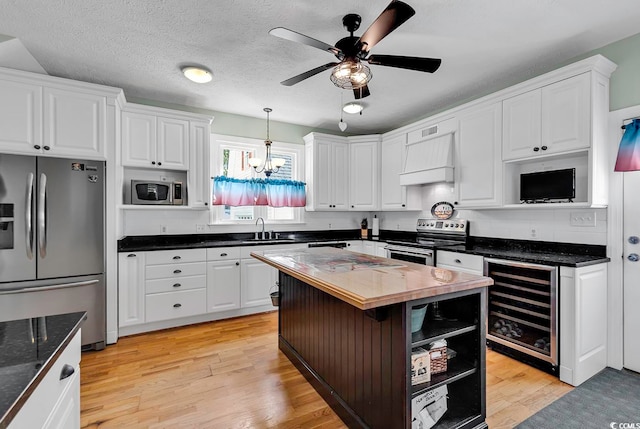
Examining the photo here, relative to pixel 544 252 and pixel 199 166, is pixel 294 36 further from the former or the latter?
pixel 544 252

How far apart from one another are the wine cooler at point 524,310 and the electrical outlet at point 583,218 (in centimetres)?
70

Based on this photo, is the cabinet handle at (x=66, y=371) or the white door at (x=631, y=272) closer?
the cabinet handle at (x=66, y=371)

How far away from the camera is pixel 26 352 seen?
0.89 m

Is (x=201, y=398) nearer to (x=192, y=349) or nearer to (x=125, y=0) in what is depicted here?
(x=192, y=349)

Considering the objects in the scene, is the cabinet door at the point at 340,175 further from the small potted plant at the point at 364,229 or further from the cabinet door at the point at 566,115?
the cabinet door at the point at 566,115

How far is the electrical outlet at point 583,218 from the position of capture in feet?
8.89

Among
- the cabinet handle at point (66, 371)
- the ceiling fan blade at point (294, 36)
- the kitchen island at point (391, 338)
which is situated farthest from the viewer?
the ceiling fan blade at point (294, 36)

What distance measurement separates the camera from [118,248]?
10.5 ft

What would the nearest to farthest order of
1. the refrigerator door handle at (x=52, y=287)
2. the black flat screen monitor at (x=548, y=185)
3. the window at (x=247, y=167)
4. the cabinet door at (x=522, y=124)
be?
1. the refrigerator door handle at (x=52, y=287)
2. the black flat screen monitor at (x=548, y=185)
3. the cabinet door at (x=522, y=124)
4. the window at (x=247, y=167)

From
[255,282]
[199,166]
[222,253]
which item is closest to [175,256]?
[222,253]

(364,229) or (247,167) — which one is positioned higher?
(247,167)

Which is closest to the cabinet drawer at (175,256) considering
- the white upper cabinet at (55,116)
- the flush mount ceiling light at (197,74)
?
the white upper cabinet at (55,116)

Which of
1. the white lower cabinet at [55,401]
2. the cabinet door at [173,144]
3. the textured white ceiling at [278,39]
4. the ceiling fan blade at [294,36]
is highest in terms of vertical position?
the textured white ceiling at [278,39]

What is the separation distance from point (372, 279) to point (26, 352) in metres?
1.39
